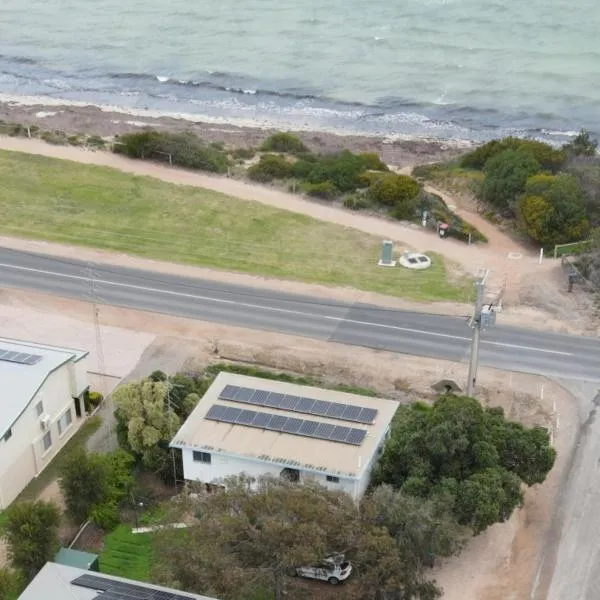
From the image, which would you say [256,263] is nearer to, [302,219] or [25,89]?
[302,219]

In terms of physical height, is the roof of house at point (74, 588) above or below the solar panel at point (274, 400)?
below

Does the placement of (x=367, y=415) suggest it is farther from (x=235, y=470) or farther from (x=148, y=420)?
(x=148, y=420)

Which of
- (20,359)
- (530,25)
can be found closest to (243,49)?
(530,25)

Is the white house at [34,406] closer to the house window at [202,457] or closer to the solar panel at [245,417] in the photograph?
the house window at [202,457]

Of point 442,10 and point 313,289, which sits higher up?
point 442,10

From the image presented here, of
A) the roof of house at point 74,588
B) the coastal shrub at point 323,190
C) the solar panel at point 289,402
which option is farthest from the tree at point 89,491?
the coastal shrub at point 323,190

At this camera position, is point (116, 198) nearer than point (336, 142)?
Yes

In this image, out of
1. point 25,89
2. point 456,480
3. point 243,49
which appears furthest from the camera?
point 243,49
